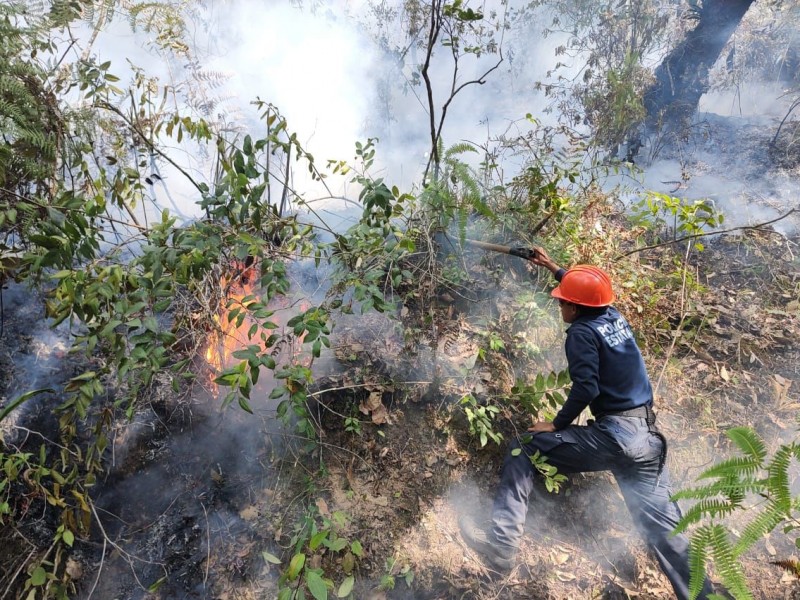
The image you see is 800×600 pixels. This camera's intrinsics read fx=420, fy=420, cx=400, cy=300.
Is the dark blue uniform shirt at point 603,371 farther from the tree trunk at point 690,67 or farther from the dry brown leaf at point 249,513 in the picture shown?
the tree trunk at point 690,67

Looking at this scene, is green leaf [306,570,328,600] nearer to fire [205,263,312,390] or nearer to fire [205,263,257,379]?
fire [205,263,312,390]

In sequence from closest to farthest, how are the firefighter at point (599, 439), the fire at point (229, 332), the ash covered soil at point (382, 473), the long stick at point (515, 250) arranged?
the ash covered soil at point (382, 473) < the firefighter at point (599, 439) < the fire at point (229, 332) < the long stick at point (515, 250)

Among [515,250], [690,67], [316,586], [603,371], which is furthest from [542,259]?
[690,67]

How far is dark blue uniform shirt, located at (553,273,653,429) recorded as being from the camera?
2.85 meters

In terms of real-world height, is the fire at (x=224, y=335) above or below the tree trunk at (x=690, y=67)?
below

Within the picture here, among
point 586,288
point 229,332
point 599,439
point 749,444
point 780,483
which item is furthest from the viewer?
point 229,332

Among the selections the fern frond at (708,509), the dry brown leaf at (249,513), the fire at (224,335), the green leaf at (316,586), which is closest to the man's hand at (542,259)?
the fern frond at (708,509)

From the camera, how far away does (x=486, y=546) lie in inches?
115

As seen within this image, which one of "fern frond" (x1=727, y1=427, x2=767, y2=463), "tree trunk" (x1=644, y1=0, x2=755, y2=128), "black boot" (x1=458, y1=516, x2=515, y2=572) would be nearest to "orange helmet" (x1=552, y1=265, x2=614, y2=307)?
"fern frond" (x1=727, y1=427, x2=767, y2=463)

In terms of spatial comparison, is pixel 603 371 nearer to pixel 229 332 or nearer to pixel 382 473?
pixel 382 473

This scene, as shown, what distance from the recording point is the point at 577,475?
3.35 meters

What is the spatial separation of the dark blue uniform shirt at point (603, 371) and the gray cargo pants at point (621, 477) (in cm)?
13

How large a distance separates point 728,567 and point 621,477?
1.01m

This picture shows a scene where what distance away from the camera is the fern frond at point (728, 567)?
184cm
